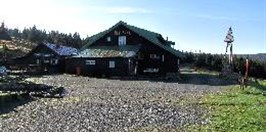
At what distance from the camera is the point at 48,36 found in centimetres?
13600

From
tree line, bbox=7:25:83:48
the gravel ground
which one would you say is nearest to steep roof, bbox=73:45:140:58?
the gravel ground

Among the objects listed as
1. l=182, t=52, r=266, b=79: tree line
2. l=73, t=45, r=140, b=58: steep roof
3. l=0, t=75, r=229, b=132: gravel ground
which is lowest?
l=0, t=75, r=229, b=132: gravel ground

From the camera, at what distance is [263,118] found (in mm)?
21266

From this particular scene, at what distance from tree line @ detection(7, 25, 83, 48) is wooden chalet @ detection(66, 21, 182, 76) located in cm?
5343

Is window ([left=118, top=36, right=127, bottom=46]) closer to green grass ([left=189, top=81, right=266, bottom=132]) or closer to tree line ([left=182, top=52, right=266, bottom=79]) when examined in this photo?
tree line ([left=182, top=52, right=266, bottom=79])

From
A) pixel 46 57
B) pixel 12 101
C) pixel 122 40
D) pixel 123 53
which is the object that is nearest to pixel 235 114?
pixel 12 101

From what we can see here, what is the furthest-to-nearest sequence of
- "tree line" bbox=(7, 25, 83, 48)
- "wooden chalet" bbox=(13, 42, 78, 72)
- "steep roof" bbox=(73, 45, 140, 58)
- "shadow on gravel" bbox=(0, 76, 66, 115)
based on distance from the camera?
"tree line" bbox=(7, 25, 83, 48), "wooden chalet" bbox=(13, 42, 78, 72), "steep roof" bbox=(73, 45, 140, 58), "shadow on gravel" bbox=(0, 76, 66, 115)

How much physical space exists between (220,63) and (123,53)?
3077 cm

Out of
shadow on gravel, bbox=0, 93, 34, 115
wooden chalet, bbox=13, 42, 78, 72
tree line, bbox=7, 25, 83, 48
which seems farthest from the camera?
tree line, bbox=7, 25, 83, 48

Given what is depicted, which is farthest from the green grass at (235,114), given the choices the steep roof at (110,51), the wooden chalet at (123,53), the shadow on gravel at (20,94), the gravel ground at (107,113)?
the wooden chalet at (123,53)

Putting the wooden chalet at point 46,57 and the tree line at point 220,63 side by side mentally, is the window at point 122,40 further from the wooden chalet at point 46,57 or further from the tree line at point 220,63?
the tree line at point 220,63

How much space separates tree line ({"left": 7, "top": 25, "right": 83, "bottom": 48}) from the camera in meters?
120

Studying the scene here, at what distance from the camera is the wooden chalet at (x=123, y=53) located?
60.9 meters

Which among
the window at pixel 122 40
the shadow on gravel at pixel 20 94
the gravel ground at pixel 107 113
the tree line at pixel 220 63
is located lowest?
the gravel ground at pixel 107 113
